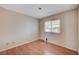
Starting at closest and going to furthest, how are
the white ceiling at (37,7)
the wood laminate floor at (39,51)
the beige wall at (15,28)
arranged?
the white ceiling at (37,7) → the wood laminate floor at (39,51) → the beige wall at (15,28)

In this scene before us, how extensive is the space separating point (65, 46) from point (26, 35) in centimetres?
162

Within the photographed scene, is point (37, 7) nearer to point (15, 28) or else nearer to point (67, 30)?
point (15, 28)

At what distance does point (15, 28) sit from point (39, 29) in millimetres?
925

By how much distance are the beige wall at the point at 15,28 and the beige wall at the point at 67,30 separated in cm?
48

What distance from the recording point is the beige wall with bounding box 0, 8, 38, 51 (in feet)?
5.82

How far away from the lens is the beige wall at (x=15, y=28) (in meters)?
1.77

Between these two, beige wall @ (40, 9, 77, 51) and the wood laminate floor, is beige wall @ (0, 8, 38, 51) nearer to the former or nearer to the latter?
the wood laminate floor

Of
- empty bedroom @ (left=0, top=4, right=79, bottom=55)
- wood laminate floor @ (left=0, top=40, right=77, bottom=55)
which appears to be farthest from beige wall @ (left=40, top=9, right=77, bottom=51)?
wood laminate floor @ (left=0, top=40, right=77, bottom=55)

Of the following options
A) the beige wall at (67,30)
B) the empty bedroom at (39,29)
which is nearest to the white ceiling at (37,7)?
the empty bedroom at (39,29)

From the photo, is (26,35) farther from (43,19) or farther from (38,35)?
(43,19)

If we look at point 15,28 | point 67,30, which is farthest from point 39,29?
point 67,30

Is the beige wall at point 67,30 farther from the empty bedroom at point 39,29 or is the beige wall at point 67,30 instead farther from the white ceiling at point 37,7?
the white ceiling at point 37,7
